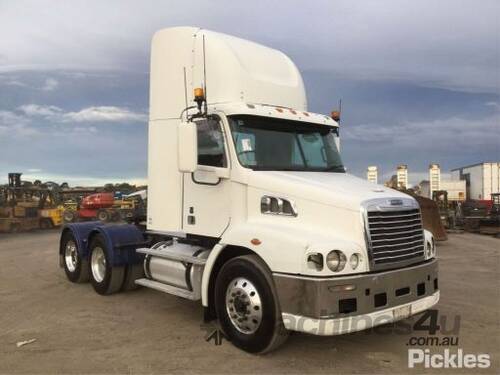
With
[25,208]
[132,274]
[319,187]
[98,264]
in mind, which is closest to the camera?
[319,187]

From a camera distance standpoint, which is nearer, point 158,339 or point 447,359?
point 447,359

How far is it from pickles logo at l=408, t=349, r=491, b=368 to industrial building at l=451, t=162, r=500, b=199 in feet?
122

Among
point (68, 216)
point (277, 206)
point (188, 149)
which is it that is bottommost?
point (68, 216)

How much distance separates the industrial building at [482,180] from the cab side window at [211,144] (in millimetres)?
37693

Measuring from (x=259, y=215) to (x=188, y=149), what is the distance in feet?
3.87

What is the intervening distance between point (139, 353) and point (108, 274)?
315 centimetres

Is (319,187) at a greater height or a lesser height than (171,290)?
greater

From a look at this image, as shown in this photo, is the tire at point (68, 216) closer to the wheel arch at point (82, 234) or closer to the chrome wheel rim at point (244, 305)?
the wheel arch at point (82, 234)

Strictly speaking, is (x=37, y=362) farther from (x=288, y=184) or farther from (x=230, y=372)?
(x=288, y=184)

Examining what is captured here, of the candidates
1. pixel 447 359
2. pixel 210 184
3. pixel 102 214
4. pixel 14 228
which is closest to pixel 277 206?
pixel 210 184

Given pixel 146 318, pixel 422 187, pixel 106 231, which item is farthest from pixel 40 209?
pixel 422 187

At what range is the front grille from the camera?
18.3ft

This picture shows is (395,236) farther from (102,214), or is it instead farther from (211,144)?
(102,214)

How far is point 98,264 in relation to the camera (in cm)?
946
